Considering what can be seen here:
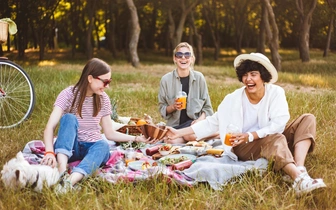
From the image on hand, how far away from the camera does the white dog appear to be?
371 centimetres

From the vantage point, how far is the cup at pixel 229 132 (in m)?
4.39

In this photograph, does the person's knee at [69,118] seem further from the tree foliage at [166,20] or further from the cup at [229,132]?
the tree foliage at [166,20]

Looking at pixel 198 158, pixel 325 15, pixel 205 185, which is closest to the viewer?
pixel 205 185

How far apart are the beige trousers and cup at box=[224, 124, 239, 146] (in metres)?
0.20

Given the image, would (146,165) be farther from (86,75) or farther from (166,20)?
(166,20)

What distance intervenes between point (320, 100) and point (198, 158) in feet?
10.9

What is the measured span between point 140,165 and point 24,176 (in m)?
1.30

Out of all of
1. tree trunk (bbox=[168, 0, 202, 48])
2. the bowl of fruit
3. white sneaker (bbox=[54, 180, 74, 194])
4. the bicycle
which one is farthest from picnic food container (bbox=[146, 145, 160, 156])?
tree trunk (bbox=[168, 0, 202, 48])

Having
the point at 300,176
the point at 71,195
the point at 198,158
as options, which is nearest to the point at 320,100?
the point at 198,158

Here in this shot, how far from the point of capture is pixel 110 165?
15.4ft

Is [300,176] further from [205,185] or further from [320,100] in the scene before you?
[320,100]

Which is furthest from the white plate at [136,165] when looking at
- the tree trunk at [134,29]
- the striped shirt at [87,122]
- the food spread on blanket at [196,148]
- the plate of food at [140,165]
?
the tree trunk at [134,29]

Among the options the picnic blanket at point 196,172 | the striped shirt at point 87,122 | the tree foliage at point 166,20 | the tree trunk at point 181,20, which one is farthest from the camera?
the tree foliage at point 166,20

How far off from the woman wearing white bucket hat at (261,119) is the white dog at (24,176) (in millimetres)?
1672
